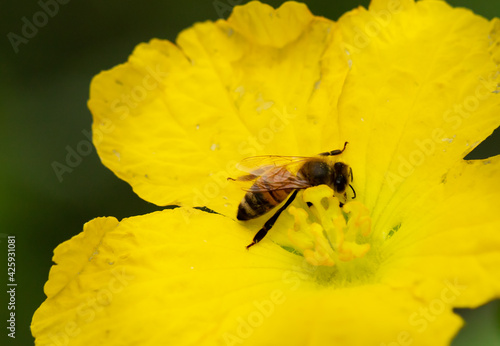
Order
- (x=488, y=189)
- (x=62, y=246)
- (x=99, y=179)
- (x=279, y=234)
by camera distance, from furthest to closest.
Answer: (x=99, y=179)
(x=279, y=234)
(x=62, y=246)
(x=488, y=189)

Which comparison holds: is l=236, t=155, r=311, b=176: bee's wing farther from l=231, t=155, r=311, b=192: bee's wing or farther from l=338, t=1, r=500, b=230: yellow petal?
l=338, t=1, r=500, b=230: yellow petal

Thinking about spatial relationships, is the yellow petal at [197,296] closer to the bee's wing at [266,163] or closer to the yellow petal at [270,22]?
the bee's wing at [266,163]

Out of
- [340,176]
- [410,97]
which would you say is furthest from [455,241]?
[410,97]

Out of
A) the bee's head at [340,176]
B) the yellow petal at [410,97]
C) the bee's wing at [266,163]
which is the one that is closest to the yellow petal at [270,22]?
the yellow petal at [410,97]

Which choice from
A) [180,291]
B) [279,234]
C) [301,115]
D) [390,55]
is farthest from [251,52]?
[180,291]

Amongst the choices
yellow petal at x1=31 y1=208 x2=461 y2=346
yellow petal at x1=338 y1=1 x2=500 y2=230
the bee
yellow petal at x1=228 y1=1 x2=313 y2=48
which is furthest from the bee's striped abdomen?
yellow petal at x1=228 y1=1 x2=313 y2=48

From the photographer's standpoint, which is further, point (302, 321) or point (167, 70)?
point (167, 70)

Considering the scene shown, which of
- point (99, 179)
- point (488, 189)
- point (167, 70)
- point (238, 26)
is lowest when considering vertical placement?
point (99, 179)

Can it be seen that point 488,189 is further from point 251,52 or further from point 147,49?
point 147,49
